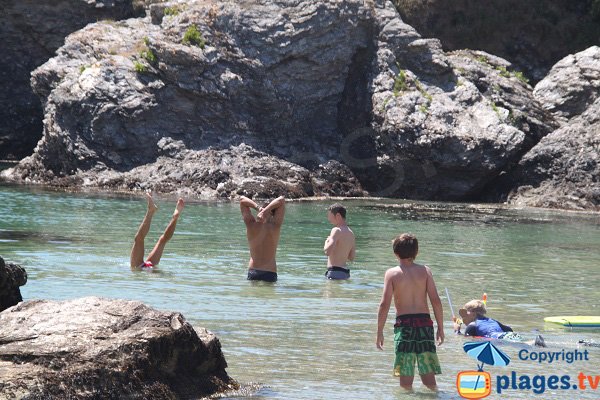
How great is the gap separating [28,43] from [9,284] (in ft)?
114

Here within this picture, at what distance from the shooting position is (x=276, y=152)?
34562 mm

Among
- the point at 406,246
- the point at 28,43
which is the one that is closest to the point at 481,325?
the point at 406,246

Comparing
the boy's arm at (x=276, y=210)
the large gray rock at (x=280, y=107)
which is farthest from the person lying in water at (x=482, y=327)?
the large gray rock at (x=280, y=107)

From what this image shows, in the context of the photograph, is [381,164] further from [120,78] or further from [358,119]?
[120,78]

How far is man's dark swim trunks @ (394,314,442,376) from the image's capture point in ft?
28.2

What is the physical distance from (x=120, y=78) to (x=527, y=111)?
13.4m

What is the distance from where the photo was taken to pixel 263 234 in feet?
48.8

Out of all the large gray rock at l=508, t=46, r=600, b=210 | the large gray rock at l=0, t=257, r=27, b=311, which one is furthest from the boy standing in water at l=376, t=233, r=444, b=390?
the large gray rock at l=508, t=46, r=600, b=210

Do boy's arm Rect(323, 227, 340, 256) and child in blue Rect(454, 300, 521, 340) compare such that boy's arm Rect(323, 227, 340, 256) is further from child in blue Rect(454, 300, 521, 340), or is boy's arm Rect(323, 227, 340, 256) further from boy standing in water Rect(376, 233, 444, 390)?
boy standing in water Rect(376, 233, 444, 390)

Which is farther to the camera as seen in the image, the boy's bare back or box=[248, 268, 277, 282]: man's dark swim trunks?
box=[248, 268, 277, 282]: man's dark swim trunks

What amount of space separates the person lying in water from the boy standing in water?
8.82 feet

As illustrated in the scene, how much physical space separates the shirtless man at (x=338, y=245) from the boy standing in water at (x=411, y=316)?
22.2ft

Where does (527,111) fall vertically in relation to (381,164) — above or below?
above

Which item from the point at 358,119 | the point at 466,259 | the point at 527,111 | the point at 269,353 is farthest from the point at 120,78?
the point at 269,353
